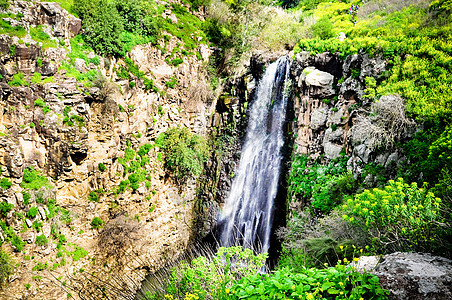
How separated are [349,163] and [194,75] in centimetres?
1356

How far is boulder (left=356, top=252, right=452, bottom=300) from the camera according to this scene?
300 centimetres

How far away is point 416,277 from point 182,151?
15.4 meters

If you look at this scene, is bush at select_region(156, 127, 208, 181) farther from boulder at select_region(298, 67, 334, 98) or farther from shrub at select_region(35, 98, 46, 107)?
boulder at select_region(298, 67, 334, 98)

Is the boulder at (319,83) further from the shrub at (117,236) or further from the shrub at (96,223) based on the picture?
the shrub at (96,223)

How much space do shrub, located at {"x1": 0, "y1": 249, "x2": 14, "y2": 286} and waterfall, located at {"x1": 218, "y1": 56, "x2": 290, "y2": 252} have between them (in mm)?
10045

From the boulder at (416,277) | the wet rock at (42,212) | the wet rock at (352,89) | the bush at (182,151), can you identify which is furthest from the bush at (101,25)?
the boulder at (416,277)

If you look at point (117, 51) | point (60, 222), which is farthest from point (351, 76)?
point (60, 222)

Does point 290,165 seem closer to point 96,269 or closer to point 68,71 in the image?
point 96,269

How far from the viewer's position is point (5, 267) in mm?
10156

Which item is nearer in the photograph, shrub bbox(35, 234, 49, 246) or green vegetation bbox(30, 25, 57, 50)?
shrub bbox(35, 234, 49, 246)

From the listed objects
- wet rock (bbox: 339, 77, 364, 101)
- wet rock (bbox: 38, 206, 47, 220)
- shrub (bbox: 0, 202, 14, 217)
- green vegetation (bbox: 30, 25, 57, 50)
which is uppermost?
green vegetation (bbox: 30, 25, 57, 50)

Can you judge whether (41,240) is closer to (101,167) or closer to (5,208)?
(5,208)

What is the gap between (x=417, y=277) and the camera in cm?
316

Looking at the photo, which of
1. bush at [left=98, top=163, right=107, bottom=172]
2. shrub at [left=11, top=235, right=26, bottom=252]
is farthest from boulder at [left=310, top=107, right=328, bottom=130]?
shrub at [left=11, top=235, right=26, bottom=252]
